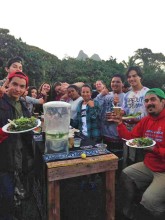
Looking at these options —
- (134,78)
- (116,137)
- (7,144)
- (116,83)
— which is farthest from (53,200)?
(116,83)

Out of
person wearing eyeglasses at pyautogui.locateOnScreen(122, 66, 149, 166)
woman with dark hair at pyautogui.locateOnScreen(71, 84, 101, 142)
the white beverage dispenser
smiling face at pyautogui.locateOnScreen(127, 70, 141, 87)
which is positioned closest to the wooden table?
the white beverage dispenser

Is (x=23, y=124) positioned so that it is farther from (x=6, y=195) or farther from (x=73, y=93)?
(x=73, y=93)

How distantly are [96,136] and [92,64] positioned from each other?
2026cm

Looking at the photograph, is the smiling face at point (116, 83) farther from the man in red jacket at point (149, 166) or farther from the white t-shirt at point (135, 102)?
the man in red jacket at point (149, 166)

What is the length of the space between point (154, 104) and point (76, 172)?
5.43 feet

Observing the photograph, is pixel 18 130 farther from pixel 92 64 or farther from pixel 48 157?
pixel 92 64

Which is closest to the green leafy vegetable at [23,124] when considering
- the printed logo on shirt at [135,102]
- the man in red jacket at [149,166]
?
the man in red jacket at [149,166]

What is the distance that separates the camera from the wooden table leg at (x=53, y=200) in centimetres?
265

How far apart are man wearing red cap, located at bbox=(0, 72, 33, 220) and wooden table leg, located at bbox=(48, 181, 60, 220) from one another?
0.59 metres

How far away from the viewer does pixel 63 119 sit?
10.7 ft

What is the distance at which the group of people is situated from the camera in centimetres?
293

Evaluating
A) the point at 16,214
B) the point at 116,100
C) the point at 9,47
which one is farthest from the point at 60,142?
the point at 9,47

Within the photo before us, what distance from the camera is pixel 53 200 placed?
8.75 ft

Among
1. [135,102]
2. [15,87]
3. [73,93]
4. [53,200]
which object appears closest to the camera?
[53,200]
